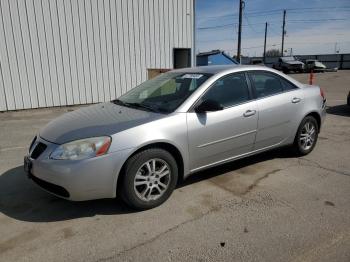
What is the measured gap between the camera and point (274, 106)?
4.46 m

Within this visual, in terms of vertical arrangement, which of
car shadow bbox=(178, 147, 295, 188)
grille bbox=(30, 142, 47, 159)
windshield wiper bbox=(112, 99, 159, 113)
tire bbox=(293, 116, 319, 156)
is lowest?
car shadow bbox=(178, 147, 295, 188)

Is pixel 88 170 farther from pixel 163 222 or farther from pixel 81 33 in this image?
pixel 81 33

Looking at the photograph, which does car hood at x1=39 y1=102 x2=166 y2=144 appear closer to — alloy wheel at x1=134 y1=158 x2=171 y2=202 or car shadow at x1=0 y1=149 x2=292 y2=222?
alloy wheel at x1=134 y1=158 x2=171 y2=202

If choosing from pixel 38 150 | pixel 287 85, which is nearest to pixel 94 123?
pixel 38 150

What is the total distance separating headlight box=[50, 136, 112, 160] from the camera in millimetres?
3113

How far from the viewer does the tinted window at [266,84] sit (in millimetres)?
4438

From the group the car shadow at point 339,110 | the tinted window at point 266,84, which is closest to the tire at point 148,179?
the tinted window at point 266,84

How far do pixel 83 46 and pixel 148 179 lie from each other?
8.32m

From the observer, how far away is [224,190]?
3939 mm

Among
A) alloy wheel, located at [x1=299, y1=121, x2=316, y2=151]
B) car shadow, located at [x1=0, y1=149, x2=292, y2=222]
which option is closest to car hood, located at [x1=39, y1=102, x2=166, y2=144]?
car shadow, located at [x1=0, y1=149, x2=292, y2=222]

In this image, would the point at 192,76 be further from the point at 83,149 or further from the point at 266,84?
the point at 83,149

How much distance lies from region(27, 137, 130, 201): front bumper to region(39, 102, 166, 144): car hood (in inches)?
8.1

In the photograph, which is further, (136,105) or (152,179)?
(136,105)

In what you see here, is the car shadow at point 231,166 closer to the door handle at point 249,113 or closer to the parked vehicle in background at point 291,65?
the door handle at point 249,113
